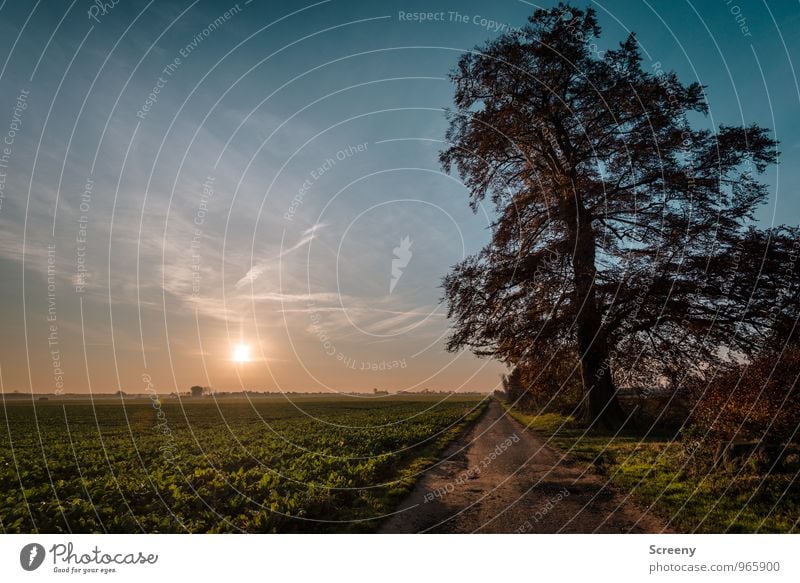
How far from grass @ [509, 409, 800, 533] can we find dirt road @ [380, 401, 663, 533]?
1.84 ft

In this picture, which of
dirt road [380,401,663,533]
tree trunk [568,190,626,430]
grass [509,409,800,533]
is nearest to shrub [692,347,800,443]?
grass [509,409,800,533]

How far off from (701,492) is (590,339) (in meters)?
10.9

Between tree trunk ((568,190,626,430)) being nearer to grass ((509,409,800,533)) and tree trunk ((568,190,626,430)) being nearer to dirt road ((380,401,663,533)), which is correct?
grass ((509,409,800,533))

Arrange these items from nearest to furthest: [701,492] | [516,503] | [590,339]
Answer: [701,492], [516,503], [590,339]

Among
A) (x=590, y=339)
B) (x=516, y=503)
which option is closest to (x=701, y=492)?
(x=516, y=503)

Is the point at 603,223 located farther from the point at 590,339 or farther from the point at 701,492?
the point at 701,492

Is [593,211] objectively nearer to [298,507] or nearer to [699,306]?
[699,306]

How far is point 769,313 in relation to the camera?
59.2 feet

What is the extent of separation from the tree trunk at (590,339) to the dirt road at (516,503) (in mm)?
6529

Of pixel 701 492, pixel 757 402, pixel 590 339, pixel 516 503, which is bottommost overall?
pixel 516 503

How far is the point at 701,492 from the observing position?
9961 mm

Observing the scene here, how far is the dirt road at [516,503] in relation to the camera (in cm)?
878

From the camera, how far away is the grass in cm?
830
